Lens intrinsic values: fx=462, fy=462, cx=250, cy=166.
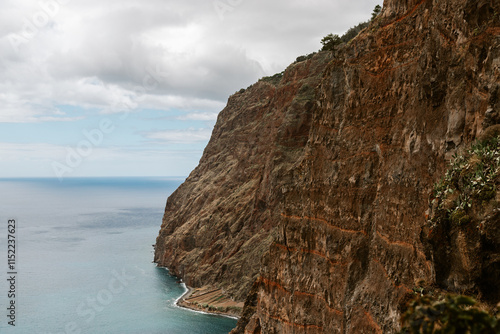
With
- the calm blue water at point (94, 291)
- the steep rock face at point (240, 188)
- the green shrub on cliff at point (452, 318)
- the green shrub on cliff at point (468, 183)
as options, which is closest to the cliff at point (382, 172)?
the green shrub on cliff at point (468, 183)

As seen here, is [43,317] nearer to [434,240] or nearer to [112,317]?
[112,317]

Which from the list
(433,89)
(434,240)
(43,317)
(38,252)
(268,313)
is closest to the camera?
(434,240)

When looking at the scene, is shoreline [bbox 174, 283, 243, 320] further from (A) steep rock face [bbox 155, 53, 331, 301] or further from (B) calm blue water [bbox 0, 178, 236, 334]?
(A) steep rock face [bbox 155, 53, 331, 301]

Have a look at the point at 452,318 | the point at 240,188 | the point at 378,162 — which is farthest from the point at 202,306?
the point at 452,318

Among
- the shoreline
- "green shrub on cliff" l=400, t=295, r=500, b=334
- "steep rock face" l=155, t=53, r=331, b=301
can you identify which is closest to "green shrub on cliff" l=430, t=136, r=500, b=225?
"green shrub on cliff" l=400, t=295, r=500, b=334

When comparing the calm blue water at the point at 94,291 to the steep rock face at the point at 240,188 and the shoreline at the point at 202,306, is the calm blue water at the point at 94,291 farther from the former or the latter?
the steep rock face at the point at 240,188

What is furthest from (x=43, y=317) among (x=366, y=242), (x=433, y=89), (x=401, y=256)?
(x=433, y=89)
